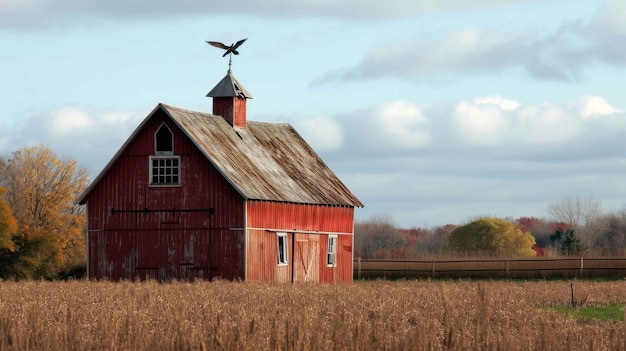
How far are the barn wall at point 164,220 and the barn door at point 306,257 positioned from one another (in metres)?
4.26

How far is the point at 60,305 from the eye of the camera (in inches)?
878

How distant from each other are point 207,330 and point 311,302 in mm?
8422

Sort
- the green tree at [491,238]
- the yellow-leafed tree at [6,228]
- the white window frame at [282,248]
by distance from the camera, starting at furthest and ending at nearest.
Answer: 1. the green tree at [491,238]
2. the yellow-leafed tree at [6,228]
3. the white window frame at [282,248]

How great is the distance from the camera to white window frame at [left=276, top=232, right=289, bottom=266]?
41.3 meters

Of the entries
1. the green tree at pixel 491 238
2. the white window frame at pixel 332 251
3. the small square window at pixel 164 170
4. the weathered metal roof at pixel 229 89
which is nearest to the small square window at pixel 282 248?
the white window frame at pixel 332 251

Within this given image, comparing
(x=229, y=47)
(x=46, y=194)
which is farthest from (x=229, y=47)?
(x=46, y=194)

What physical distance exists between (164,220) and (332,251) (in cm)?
900

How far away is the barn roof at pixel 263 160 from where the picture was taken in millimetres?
39688

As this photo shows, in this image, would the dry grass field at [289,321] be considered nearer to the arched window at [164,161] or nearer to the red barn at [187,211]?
the red barn at [187,211]

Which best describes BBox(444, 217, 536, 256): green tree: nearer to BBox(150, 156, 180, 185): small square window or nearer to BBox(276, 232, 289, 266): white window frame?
BBox(276, 232, 289, 266): white window frame

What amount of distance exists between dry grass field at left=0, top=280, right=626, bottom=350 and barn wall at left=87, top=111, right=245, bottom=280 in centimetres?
655

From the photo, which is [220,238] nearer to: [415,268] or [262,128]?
[262,128]

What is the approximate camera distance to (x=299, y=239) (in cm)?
4291

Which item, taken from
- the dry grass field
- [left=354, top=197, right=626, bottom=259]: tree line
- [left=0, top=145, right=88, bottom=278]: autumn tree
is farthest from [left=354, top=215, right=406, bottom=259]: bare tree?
the dry grass field
